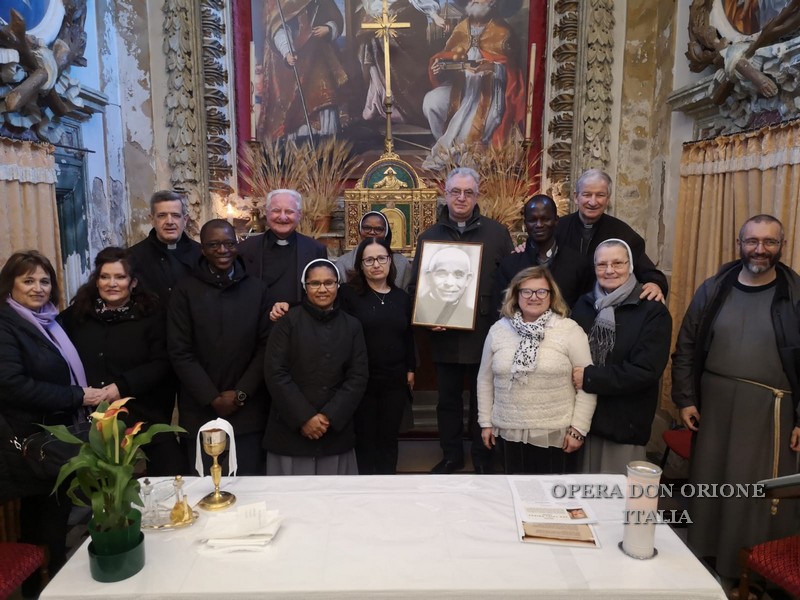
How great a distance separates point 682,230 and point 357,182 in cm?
360

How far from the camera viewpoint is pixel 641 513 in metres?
1.92

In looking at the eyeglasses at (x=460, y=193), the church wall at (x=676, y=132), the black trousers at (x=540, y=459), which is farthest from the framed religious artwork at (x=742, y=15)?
the black trousers at (x=540, y=459)

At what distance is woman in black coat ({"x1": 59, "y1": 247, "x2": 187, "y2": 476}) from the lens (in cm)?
329

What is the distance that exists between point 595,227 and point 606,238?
112mm

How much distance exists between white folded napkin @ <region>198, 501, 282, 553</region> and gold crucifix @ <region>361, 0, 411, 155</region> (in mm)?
5067

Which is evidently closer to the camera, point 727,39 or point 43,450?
point 43,450

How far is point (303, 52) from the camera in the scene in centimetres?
681

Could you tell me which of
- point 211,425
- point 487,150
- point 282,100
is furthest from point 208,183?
point 211,425

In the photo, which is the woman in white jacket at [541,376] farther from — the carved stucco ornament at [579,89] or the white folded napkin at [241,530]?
the carved stucco ornament at [579,89]

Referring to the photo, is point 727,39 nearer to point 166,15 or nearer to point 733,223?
point 733,223

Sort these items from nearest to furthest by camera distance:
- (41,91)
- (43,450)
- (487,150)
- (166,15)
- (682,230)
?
1. (43,450)
2. (41,91)
3. (682,230)
4. (166,15)
5. (487,150)

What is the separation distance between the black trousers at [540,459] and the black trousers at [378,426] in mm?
928

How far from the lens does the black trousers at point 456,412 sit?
424cm

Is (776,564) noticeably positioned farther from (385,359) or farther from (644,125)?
(644,125)
